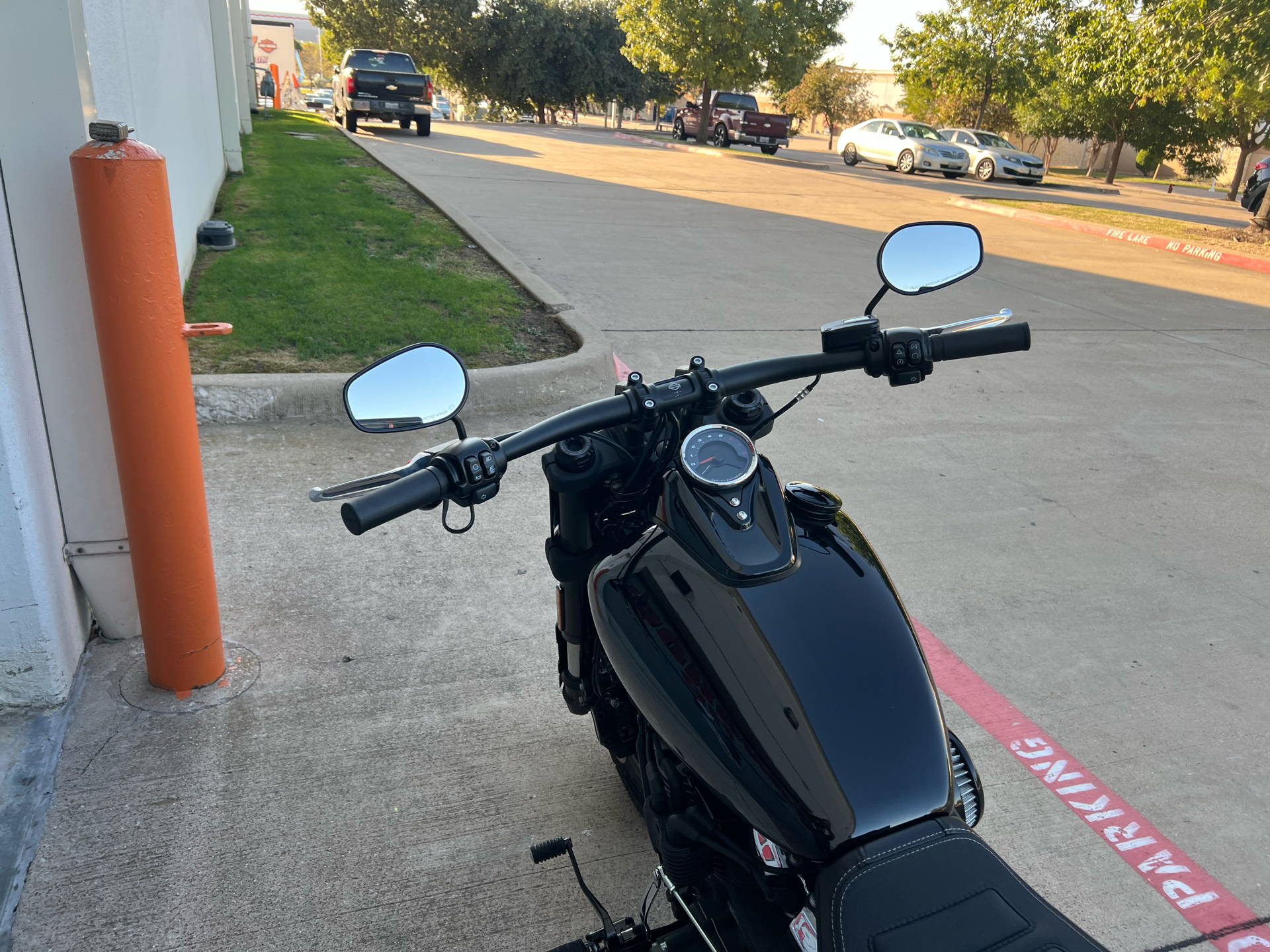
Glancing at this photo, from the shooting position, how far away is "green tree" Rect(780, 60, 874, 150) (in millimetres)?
51375

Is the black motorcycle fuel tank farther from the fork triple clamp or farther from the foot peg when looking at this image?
the foot peg

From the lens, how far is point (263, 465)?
4207 mm

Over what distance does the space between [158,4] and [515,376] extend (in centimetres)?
396

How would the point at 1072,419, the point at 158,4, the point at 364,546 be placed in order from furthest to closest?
the point at 158,4 < the point at 1072,419 < the point at 364,546

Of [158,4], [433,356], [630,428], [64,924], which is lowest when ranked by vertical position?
[64,924]

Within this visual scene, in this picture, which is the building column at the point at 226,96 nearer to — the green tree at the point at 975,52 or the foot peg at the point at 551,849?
the foot peg at the point at 551,849

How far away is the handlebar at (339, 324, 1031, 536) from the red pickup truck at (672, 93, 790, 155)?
2786cm

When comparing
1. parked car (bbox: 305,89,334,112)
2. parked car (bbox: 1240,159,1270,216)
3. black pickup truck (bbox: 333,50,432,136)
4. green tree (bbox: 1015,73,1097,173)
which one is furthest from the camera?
parked car (bbox: 305,89,334,112)

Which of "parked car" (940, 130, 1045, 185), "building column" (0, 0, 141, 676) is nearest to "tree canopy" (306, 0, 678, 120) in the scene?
"parked car" (940, 130, 1045, 185)

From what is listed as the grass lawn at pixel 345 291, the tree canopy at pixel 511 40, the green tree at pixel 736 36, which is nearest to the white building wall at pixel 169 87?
the grass lawn at pixel 345 291

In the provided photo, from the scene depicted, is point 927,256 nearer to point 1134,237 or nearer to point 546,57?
point 1134,237

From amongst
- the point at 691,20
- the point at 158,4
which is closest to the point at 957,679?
the point at 158,4

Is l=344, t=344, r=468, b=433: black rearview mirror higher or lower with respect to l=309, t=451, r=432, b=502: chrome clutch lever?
higher

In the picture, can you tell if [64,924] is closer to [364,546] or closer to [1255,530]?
[364,546]
